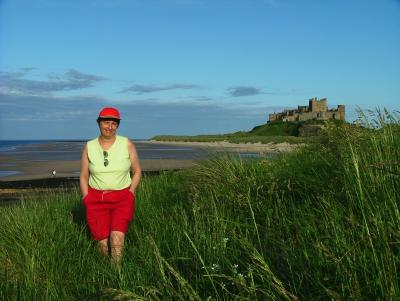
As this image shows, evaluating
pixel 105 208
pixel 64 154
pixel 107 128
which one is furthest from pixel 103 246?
pixel 64 154

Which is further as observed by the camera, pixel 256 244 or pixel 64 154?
pixel 64 154

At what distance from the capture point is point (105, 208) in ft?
18.6

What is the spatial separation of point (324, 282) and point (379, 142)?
323cm

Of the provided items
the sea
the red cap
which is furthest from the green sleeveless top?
the sea

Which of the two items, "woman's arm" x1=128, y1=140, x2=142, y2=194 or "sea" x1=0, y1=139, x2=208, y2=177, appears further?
"sea" x1=0, y1=139, x2=208, y2=177

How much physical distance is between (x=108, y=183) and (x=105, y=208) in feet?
1.09

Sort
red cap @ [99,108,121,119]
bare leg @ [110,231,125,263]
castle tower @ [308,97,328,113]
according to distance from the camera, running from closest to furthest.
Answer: bare leg @ [110,231,125,263] → red cap @ [99,108,121,119] → castle tower @ [308,97,328,113]

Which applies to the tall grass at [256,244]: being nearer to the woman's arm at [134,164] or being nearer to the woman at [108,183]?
the woman at [108,183]

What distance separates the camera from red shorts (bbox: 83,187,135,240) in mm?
5617

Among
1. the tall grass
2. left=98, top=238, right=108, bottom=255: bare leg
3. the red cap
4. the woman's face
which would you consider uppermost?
the red cap

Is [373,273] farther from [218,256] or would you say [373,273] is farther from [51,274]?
[51,274]

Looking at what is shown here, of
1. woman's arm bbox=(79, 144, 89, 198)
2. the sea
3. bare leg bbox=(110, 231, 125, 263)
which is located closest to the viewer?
bare leg bbox=(110, 231, 125, 263)

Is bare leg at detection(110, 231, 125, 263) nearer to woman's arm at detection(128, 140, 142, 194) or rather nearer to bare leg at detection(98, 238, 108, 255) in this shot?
bare leg at detection(98, 238, 108, 255)

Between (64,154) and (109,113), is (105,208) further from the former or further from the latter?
(64,154)
